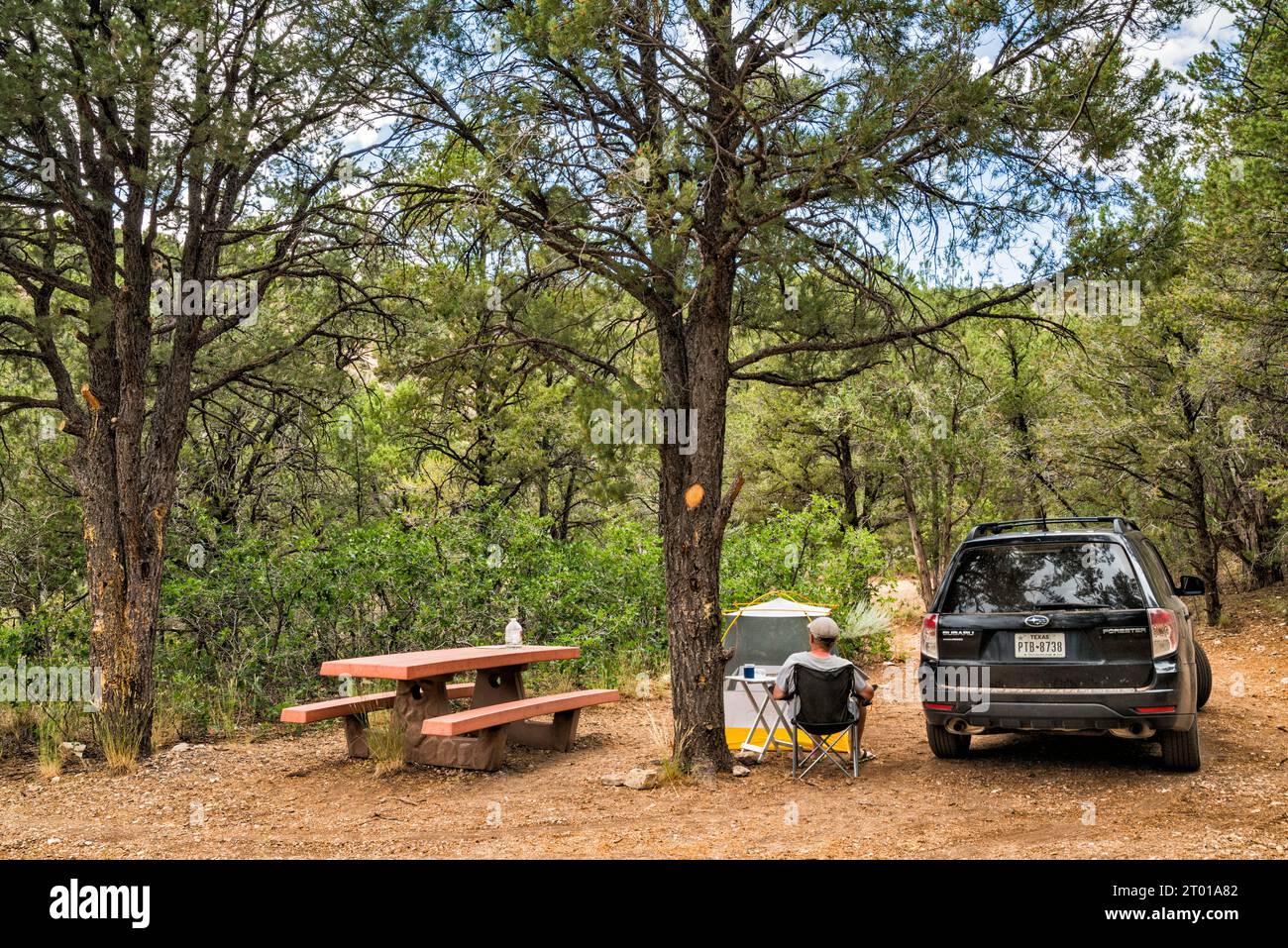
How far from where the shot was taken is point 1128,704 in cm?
607

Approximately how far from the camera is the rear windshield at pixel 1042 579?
6.41 m

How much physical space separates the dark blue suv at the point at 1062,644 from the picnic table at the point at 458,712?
10.9 ft

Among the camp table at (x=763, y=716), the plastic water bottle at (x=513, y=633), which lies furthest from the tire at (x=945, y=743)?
the plastic water bottle at (x=513, y=633)

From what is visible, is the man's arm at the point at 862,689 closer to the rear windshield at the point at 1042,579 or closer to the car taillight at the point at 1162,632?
the rear windshield at the point at 1042,579

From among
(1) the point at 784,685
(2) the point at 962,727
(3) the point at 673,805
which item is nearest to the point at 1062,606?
(2) the point at 962,727

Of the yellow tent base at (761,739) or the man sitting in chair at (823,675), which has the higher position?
the man sitting in chair at (823,675)

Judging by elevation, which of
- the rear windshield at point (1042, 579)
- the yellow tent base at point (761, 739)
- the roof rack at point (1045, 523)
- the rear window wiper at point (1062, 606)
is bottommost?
the yellow tent base at point (761, 739)

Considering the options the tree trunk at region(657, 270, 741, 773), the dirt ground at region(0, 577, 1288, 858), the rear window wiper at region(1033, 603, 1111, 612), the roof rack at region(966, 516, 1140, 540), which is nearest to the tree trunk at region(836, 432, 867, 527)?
the dirt ground at region(0, 577, 1288, 858)

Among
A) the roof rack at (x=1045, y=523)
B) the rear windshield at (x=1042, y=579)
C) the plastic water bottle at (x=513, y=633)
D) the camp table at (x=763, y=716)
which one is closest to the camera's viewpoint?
the rear windshield at (x=1042, y=579)

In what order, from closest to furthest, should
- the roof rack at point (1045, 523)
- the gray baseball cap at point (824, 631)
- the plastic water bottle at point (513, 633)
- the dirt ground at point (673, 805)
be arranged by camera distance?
the dirt ground at point (673, 805) → the roof rack at point (1045, 523) → the gray baseball cap at point (824, 631) → the plastic water bottle at point (513, 633)

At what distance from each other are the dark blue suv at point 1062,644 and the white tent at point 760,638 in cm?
204

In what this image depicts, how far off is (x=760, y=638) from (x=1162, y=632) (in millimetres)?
3970

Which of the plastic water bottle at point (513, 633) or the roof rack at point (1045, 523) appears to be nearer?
the roof rack at point (1045, 523)

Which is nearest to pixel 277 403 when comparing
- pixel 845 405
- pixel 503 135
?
pixel 503 135
